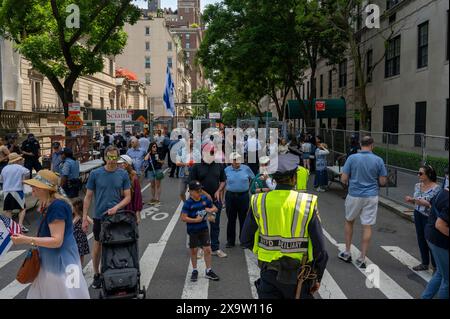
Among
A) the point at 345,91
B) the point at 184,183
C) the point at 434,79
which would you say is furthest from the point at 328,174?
the point at 345,91

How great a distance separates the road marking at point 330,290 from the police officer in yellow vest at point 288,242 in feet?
7.71

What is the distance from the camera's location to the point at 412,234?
31.7 feet

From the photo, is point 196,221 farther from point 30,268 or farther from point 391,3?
point 391,3

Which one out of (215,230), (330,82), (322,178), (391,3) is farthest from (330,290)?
(330,82)

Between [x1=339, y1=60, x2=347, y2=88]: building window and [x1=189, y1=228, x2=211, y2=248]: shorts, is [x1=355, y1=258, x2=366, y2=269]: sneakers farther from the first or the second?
[x1=339, y1=60, x2=347, y2=88]: building window

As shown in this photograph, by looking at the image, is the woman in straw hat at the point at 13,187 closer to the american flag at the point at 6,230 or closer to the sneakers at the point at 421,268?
the american flag at the point at 6,230

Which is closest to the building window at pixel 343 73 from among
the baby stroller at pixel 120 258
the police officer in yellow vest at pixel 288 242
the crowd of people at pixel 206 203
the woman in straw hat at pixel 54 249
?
the crowd of people at pixel 206 203

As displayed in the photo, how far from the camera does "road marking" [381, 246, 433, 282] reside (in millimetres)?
6938

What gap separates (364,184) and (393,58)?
18.8 meters

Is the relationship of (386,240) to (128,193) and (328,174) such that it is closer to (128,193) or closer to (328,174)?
(128,193)

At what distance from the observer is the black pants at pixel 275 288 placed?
3.65 metres

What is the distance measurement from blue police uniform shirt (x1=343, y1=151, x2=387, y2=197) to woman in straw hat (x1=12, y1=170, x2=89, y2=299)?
4713mm

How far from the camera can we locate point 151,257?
7.83m
